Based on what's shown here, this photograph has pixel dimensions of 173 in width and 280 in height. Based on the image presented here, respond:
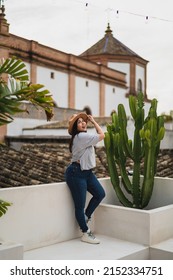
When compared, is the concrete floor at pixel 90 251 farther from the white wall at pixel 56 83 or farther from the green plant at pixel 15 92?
the white wall at pixel 56 83

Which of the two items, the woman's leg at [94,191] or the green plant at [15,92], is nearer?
the green plant at [15,92]

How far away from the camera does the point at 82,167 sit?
4.77 meters

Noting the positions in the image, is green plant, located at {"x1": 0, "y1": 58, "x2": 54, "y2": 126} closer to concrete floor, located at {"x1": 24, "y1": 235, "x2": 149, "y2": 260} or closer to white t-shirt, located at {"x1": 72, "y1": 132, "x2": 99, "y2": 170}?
white t-shirt, located at {"x1": 72, "y1": 132, "x2": 99, "y2": 170}

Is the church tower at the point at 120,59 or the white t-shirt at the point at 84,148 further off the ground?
the church tower at the point at 120,59

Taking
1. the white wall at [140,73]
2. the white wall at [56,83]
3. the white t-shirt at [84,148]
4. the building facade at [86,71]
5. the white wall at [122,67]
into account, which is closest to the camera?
the white t-shirt at [84,148]

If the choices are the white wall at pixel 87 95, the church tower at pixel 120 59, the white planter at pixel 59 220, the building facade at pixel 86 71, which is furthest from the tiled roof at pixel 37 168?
the church tower at pixel 120 59

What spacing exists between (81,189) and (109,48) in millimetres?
30454

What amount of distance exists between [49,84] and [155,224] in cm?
2175

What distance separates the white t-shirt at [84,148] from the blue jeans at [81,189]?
0.08 m

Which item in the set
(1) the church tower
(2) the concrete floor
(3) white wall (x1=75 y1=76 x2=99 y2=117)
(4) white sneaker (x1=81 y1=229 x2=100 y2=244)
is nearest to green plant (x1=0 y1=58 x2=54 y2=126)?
(2) the concrete floor

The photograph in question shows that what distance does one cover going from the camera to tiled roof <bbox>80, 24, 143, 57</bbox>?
33.9 m

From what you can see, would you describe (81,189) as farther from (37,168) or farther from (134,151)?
(37,168)

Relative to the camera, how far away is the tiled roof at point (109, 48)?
33.9 m
